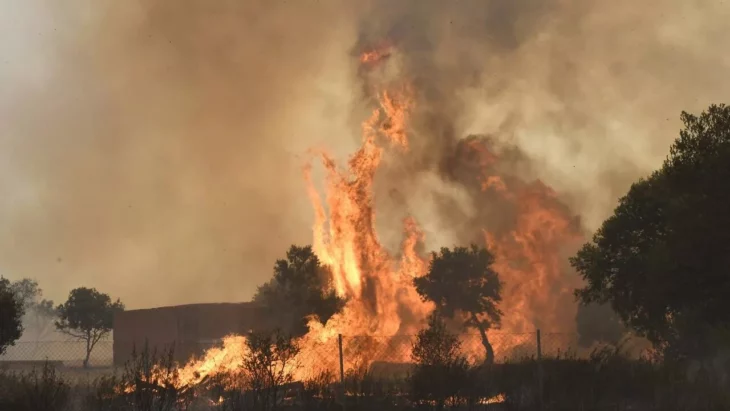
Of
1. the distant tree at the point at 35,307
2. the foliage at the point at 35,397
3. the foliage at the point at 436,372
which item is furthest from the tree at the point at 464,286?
the distant tree at the point at 35,307

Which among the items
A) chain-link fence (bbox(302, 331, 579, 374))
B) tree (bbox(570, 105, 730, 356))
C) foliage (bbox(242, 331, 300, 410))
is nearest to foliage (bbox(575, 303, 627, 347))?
chain-link fence (bbox(302, 331, 579, 374))

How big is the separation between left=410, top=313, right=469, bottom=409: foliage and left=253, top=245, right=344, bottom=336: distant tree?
1411 inches

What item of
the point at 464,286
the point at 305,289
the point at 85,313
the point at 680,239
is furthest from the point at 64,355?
the point at 680,239

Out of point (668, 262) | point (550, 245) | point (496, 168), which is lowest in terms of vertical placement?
point (668, 262)

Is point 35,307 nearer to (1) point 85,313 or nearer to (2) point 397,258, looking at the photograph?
(1) point 85,313

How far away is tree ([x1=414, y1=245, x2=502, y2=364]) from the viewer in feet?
195

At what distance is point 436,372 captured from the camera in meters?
16.7

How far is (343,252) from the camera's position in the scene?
58.2 metres

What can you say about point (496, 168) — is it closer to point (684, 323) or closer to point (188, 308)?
point (188, 308)

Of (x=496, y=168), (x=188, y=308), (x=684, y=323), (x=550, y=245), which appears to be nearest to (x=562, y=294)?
(x=550, y=245)

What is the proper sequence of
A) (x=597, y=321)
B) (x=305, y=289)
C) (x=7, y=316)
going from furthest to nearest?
(x=597, y=321), (x=305, y=289), (x=7, y=316)

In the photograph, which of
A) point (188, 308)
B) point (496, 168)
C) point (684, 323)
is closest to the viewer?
point (684, 323)

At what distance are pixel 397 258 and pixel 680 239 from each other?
183 feet

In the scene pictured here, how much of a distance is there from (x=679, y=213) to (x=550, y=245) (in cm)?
6693
